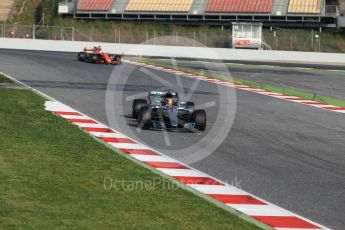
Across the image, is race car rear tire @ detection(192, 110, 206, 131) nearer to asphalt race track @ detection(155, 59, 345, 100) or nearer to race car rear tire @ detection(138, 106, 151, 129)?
race car rear tire @ detection(138, 106, 151, 129)

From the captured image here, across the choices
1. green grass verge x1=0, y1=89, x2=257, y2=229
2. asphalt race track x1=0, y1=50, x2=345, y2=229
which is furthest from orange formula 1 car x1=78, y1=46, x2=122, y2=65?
green grass verge x1=0, y1=89, x2=257, y2=229

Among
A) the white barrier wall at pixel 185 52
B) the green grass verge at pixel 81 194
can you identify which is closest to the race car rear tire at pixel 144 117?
the green grass verge at pixel 81 194

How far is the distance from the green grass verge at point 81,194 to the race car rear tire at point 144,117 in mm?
1892

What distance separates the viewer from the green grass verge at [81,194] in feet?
24.8

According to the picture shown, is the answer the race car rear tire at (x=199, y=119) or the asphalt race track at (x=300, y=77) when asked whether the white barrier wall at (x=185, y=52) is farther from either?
the race car rear tire at (x=199, y=119)

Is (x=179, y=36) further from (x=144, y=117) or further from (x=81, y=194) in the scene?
(x=81, y=194)

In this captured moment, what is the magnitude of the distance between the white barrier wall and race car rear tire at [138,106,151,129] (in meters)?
35.1

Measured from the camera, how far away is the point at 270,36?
54.3 metres

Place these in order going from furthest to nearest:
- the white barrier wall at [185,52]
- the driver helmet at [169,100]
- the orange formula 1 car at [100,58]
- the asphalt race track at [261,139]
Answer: the white barrier wall at [185,52] < the orange formula 1 car at [100,58] < the driver helmet at [169,100] < the asphalt race track at [261,139]

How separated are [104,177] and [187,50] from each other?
41.5m

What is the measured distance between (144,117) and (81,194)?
6401 mm

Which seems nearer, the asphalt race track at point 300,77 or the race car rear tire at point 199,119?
the race car rear tire at point 199,119

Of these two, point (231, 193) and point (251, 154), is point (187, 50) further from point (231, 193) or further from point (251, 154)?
point (231, 193)

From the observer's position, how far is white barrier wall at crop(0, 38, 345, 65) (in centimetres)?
4928
